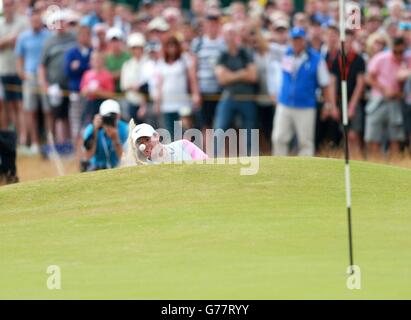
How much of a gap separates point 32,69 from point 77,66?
1.81 meters

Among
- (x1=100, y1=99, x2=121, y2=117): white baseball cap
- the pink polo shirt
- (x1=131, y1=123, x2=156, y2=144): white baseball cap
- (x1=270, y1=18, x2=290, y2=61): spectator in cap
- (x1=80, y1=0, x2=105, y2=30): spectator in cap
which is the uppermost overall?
(x1=80, y1=0, x2=105, y2=30): spectator in cap

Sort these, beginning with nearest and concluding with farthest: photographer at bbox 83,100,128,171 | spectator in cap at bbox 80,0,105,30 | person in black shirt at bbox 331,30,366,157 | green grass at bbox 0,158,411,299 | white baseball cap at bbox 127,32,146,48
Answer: green grass at bbox 0,158,411,299, photographer at bbox 83,100,128,171, person in black shirt at bbox 331,30,366,157, white baseball cap at bbox 127,32,146,48, spectator in cap at bbox 80,0,105,30

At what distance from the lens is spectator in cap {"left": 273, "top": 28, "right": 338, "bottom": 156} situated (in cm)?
2236

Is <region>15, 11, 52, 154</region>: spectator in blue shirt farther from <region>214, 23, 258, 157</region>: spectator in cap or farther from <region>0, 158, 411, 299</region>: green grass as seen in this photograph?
<region>0, 158, 411, 299</region>: green grass

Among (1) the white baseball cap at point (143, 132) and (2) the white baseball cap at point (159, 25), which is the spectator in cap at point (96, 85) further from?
(1) the white baseball cap at point (143, 132)

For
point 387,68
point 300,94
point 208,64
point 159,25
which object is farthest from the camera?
point 159,25

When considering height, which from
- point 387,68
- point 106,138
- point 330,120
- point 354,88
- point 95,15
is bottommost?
point 330,120

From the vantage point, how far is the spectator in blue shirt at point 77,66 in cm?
2517

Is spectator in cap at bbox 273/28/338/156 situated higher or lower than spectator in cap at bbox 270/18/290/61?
lower

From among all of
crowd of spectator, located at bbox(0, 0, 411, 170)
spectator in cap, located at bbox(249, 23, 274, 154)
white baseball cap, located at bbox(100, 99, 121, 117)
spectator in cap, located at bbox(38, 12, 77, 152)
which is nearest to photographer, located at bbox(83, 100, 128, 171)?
white baseball cap, located at bbox(100, 99, 121, 117)

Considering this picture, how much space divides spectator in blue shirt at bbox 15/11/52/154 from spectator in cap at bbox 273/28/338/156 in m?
5.79

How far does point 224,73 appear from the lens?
23.5m

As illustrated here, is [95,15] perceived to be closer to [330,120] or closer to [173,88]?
[173,88]

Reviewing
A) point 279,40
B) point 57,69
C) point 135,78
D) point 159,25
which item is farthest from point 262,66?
point 57,69
